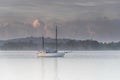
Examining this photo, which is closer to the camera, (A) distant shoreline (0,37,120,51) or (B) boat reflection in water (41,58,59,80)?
(A) distant shoreline (0,37,120,51)

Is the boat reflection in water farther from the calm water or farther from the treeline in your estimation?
the treeline

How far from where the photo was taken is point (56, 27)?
4.87m

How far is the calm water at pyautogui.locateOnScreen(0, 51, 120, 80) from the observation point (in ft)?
Result: 16.3

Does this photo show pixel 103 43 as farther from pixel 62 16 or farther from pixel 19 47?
pixel 19 47

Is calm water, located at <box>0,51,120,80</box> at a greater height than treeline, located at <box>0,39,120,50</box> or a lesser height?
lesser

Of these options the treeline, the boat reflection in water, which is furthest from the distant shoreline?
the boat reflection in water

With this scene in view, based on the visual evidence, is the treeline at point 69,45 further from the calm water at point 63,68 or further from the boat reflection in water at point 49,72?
the boat reflection in water at point 49,72

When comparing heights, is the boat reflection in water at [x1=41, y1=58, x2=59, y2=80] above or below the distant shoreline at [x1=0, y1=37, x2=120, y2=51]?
below

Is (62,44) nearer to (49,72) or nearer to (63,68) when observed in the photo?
(49,72)

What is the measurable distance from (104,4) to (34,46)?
101cm

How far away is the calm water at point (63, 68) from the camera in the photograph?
4.97 m

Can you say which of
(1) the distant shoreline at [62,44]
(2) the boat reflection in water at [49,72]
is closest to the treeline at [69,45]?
(1) the distant shoreline at [62,44]

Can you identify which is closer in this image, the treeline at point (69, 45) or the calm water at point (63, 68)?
the treeline at point (69, 45)

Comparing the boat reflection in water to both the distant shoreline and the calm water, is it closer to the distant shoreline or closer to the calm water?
the calm water
